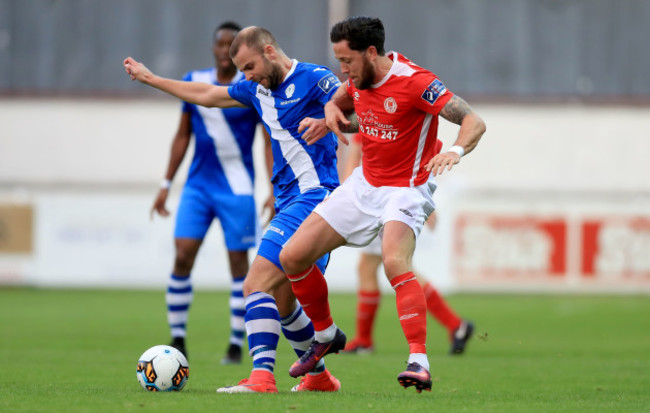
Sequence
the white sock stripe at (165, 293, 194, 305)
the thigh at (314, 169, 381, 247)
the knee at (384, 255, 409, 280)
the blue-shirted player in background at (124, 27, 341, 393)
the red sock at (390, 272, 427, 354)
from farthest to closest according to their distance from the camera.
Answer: the white sock stripe at (165, 293, 194, 305) → the blue-shirted player in background at (124, 27, 341, 393) → the thigh at (314, 169, 381, 247) → the knee at (384, 255, 409, 280) → the red sock at (390, 272, 427, 354)

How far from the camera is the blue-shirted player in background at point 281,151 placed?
6.08 m

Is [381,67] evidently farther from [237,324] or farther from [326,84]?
[237,324]

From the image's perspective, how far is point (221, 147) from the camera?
8.56 m

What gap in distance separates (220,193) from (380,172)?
2.74 m

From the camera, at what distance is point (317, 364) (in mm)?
6160

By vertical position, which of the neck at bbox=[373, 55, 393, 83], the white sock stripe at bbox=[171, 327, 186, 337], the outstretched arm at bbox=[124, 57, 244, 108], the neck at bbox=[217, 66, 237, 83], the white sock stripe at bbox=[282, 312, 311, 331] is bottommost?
the white sock stripe at bbox=[171, 327, 186, 337]

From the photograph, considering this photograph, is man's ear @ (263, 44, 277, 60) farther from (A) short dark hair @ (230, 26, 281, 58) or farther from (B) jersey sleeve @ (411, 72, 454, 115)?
(B) jersey sleeve @ (411, 72, 454, 115)

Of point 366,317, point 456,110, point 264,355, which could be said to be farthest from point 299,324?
point 366,317

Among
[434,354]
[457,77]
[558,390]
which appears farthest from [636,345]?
[457,77]

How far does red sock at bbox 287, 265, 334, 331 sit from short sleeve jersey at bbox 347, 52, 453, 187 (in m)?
0.64

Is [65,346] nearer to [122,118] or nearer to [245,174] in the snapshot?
[245,174]

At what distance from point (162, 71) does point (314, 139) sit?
18.7m

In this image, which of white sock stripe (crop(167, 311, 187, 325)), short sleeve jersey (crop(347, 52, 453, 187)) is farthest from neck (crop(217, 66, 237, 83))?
short sleeve jersey (crop(347, 52, 453, 187))

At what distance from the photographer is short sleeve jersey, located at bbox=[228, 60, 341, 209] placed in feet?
20.9
